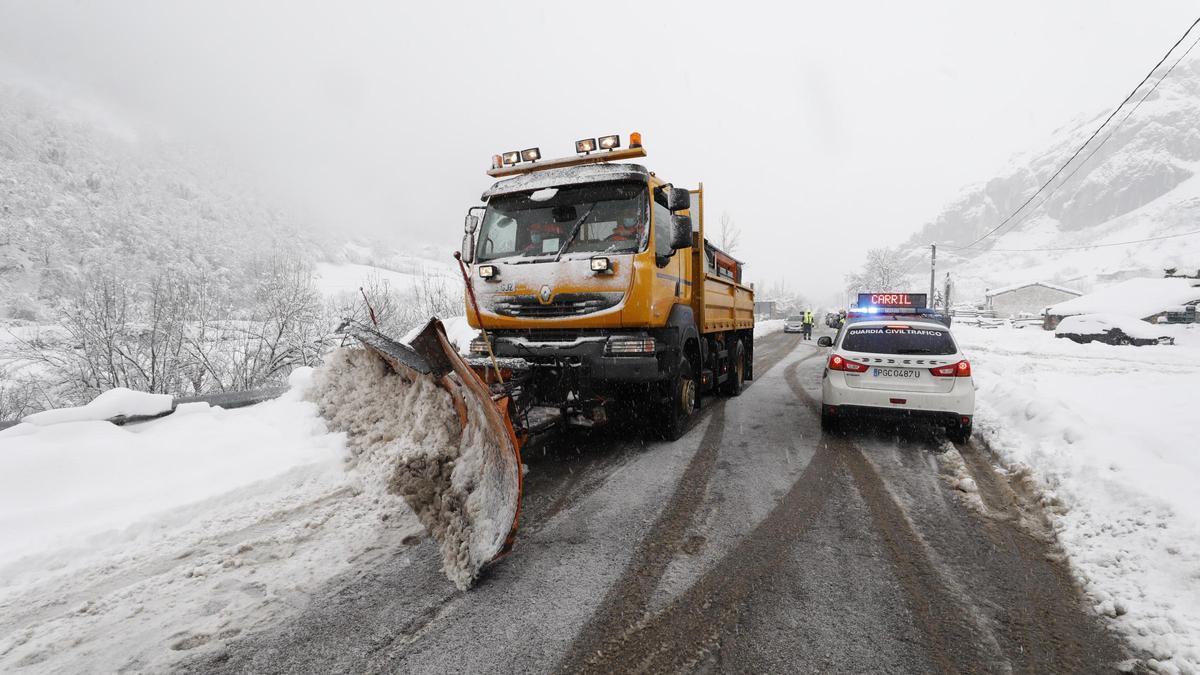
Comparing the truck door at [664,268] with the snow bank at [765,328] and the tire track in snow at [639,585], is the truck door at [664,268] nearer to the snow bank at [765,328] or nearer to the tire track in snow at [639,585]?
the tire track in snow at [639,585]

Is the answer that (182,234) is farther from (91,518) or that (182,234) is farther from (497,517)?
(497,517)

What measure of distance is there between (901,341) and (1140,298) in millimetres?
39016

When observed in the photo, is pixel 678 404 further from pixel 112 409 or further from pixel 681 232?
pixel 112 409

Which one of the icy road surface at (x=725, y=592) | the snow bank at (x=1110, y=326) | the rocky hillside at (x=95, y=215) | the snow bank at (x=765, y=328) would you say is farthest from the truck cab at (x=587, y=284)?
the snow bank at (x=1110, y=326)

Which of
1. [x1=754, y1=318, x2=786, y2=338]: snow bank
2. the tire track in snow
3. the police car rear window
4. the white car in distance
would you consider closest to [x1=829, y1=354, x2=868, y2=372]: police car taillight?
the white car in distance

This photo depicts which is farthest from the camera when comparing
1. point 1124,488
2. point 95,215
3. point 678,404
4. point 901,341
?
point 95,215

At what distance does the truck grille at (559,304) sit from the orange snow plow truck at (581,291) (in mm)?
11

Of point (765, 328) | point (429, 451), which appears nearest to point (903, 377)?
point (429, 451)

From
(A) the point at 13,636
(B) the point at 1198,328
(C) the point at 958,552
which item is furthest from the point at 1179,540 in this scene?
(B) the point at 1198,328

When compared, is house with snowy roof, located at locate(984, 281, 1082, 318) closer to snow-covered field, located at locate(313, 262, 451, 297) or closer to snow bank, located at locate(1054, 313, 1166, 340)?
snow bank, located at locate(1054, 313, 1166, 340)

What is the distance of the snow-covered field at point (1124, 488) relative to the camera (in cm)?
263

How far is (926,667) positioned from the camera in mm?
2307

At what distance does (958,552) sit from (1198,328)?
108 ft

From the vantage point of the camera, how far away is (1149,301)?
30.8m
